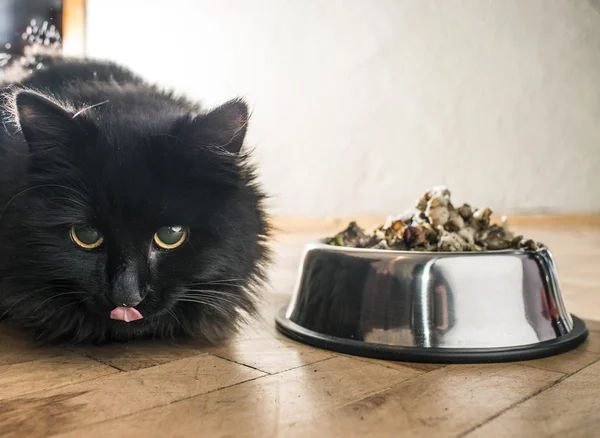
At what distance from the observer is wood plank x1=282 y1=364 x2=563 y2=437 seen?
2.37 feet

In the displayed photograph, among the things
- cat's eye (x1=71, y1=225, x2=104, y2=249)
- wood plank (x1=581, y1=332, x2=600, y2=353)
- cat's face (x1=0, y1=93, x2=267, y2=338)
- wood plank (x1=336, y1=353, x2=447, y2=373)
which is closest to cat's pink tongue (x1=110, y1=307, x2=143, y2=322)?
cat's face (x1=0, y1=93, x2=267, y2=338)

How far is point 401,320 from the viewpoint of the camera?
106cm

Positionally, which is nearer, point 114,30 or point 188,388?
point 188,388

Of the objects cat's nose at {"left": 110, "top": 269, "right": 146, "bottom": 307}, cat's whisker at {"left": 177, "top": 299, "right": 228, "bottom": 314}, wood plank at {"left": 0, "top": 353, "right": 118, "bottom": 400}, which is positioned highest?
cat's nose at {"left": 110, "top": 269, "right": 146, "bottom": 307}

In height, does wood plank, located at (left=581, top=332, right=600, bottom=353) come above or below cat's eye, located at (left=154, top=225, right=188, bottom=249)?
below

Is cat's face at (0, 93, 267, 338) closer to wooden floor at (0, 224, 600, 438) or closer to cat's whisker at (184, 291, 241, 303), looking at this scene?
cat's whisker at (184, 291, 241, 303)

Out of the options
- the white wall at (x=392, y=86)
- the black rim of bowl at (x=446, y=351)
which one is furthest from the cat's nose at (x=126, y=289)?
the white wall at (x=392, y=86)

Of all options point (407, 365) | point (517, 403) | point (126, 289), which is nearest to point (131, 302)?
point (126, 289)

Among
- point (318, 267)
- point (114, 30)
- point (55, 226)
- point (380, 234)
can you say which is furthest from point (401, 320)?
point (114, 30)

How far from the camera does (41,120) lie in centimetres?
101

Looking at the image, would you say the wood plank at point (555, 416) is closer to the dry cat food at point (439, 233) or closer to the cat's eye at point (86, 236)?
the dry cat food at point (439, 233)

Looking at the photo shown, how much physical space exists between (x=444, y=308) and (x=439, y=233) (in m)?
0.24

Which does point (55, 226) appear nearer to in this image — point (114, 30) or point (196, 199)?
point (196, 199)

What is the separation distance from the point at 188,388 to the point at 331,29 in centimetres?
300
